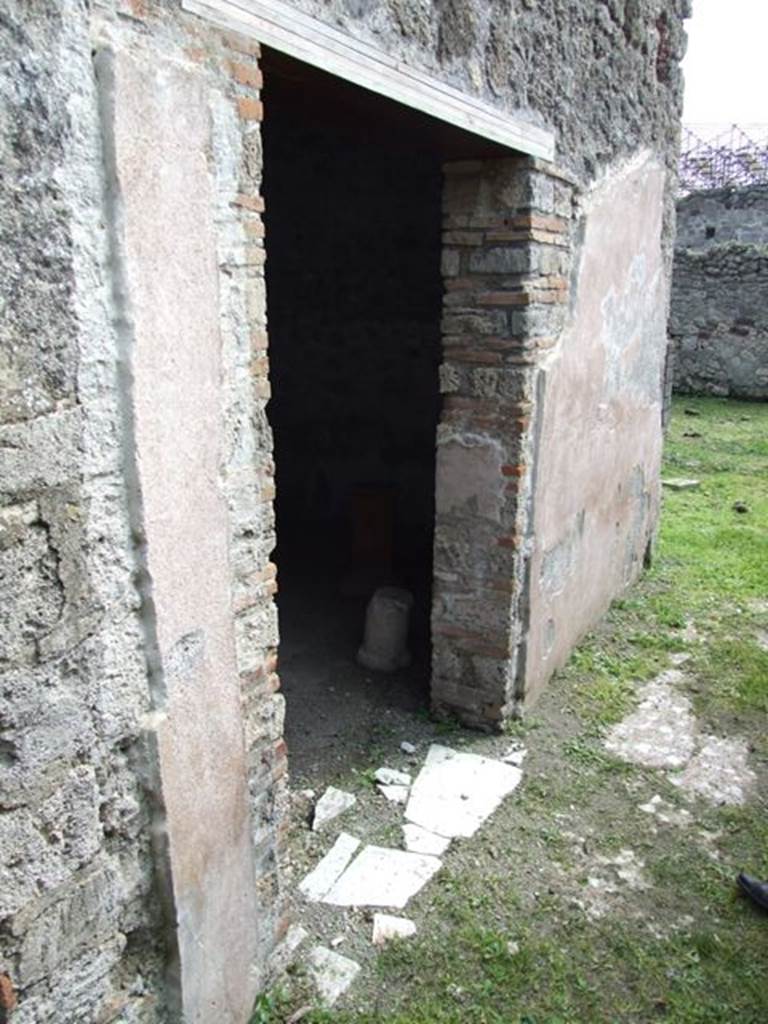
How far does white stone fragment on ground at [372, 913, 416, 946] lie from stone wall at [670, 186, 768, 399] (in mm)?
11047

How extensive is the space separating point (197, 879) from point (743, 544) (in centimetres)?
568

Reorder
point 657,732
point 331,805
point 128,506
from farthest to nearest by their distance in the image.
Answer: point 657,732 < point 331,805 < point 128,506

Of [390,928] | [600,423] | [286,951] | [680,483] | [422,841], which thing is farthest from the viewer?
[680,483]

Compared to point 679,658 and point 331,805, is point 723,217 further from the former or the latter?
point 331,805

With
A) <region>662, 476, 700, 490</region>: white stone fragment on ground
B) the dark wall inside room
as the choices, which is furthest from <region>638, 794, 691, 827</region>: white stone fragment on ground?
<region>662, 476, 700, 490</region>: white stone fragment on ground

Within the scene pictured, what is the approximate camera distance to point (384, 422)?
6.76 meters

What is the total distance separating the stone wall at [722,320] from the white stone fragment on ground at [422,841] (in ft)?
34.6

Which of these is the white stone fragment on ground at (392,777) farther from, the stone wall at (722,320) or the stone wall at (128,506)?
the stone wall at (722,320)

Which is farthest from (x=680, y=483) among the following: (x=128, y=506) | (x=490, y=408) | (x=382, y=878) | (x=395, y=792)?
(x=128, y=506)

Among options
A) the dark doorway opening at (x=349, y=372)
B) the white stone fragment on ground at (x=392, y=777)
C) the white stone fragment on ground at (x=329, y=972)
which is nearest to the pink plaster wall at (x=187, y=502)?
the white stone fragment on ground at (x=329, y=972)

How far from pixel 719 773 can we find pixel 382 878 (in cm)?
167

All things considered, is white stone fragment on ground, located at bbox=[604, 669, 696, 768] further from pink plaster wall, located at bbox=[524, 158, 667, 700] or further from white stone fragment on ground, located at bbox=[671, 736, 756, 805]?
pink plaster wall, located at bbox=[524, 158, 667, 700]

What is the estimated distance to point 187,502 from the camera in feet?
6.75

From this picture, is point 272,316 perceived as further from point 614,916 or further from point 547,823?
point 614,916
